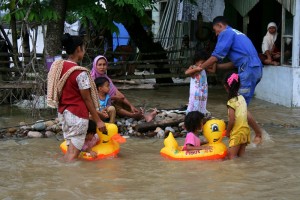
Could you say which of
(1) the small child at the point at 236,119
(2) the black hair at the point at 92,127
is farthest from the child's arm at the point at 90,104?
(1) the small child at the point at 236,119

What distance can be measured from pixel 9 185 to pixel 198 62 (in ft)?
10.2

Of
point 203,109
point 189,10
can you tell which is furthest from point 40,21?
point 189,10

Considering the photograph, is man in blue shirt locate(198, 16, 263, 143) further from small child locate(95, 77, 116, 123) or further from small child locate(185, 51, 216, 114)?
small child locate(95, 77, 116, 123)

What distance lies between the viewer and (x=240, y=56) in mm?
6523

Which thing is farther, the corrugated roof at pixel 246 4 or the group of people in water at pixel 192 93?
the corrugated roof at pixel 246 4

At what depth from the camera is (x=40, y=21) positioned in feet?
29.7

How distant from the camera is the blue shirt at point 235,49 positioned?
21.1 ft

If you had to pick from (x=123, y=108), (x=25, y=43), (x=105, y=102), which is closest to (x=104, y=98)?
(x=105, y=102)

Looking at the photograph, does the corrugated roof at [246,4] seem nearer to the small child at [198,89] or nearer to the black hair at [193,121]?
the small child at [198,89]

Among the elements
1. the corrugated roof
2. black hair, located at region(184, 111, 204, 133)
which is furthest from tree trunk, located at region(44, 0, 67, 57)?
black hair, located at region(184, 111, 204, 133)

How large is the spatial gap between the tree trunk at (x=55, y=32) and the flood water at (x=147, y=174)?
2.75 meters

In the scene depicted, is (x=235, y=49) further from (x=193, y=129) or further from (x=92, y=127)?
(x=92, y=127)

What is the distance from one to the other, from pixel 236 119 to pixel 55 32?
505cm

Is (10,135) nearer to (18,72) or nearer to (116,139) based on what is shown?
(116,139)
